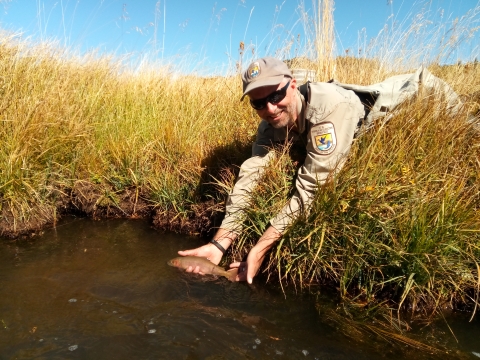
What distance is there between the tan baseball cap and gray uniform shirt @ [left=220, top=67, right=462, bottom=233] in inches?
10.5

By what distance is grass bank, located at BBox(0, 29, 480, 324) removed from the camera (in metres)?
2.37

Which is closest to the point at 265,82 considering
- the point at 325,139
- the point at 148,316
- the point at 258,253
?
the point at 325,139

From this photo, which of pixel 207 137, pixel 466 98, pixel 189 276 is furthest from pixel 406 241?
pixel 207 137

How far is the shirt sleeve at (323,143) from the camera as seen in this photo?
2.61 m

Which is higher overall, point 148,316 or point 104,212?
point 104,212

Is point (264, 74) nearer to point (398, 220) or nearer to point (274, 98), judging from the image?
point (274, 98)

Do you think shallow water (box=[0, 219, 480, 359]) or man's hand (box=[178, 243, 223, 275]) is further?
man's hand (box=[178, 243, 223, 275])

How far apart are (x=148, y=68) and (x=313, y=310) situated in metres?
4.66

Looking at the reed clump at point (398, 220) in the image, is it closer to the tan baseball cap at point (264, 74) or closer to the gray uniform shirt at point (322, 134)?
the gray uniform shirt at point (322, 134)

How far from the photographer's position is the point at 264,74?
103 inches

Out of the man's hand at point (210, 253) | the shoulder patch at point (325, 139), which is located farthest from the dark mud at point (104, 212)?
the shoulder patch at point (325, 139)

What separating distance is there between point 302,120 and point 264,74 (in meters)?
0.49

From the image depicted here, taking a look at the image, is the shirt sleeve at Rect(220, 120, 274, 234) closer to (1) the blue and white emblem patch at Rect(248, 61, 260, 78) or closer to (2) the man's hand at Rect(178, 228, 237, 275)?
(2) the man's hand at Rect(178, 228, 237, 275)

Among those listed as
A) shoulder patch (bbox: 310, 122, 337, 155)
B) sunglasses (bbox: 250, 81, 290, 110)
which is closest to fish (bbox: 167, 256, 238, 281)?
shoulder patch (bbox: 310, 122, 337, 155)
